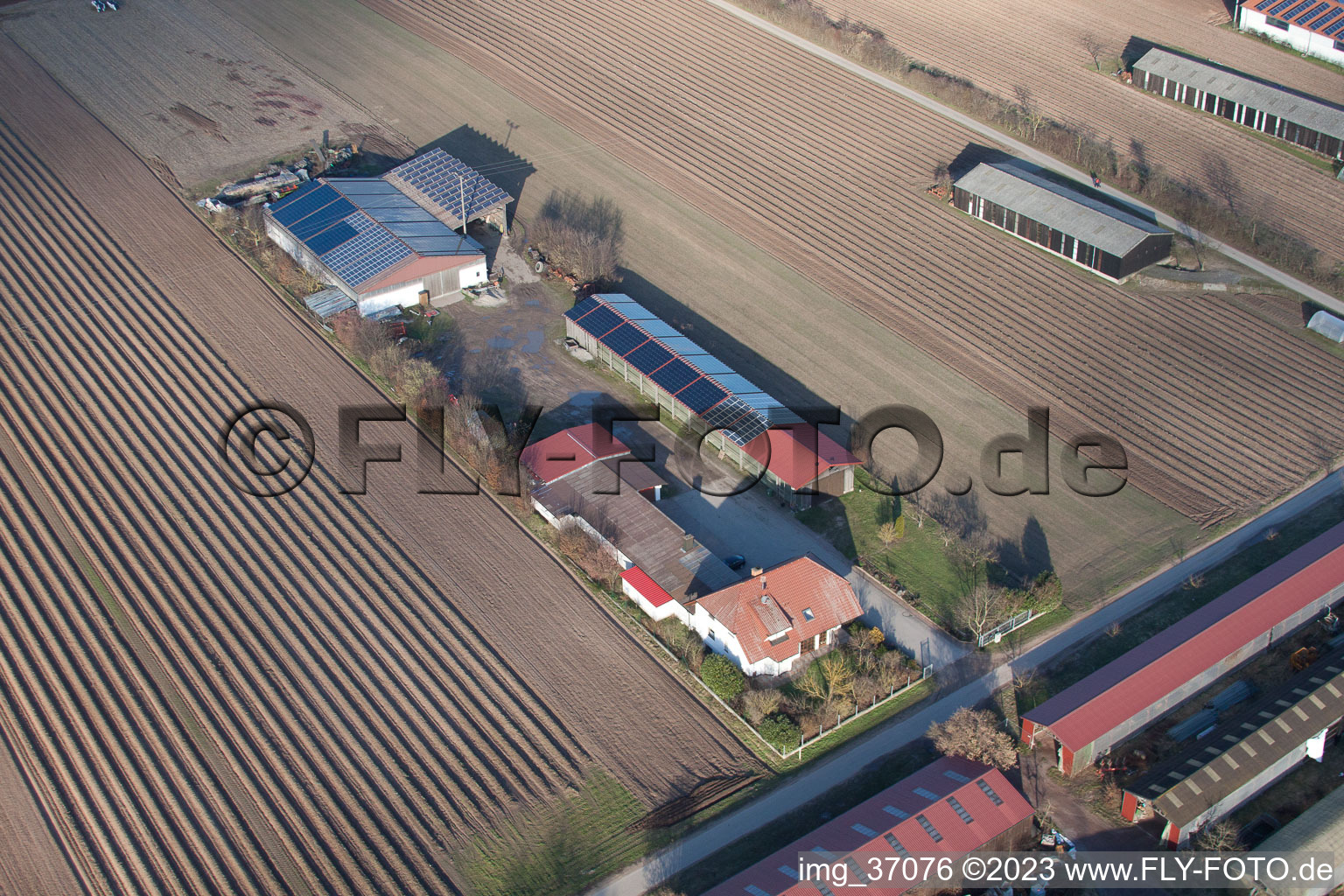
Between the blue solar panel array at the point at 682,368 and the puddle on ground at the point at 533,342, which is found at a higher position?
the blue solar panel array at the point at 682,368

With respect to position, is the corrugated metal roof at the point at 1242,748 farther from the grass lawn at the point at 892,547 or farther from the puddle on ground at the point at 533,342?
the puddle on ground at the point at 533,342

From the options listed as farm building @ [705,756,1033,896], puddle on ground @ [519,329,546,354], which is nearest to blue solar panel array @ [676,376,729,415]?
puddle on ground @ [519,329,546,354]

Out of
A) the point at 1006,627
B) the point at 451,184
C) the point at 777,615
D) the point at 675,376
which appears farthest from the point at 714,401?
the point at 451,184

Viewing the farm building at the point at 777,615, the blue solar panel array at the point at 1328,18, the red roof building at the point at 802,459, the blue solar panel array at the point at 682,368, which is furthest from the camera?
the blue solar panel array at the point at 1328,18

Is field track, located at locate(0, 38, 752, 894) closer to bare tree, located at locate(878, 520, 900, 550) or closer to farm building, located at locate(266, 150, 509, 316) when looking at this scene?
farm building, located at locate(266, 150, 509, 316)

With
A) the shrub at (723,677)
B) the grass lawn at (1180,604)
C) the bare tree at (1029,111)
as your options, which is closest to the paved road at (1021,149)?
the bare tree at (1029,111)

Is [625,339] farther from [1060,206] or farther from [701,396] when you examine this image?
[1060,206]
